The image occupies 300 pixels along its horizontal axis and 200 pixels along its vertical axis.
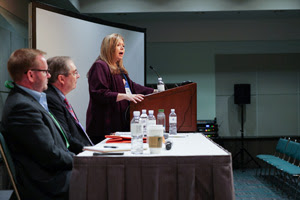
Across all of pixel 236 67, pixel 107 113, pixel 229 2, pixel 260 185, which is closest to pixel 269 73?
pixel 236 67

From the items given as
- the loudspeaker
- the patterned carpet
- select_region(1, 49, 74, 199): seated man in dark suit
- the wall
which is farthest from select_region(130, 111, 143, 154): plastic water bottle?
the loudspeaker

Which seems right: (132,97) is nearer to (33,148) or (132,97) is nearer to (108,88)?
(108,88)

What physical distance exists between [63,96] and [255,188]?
4.14m

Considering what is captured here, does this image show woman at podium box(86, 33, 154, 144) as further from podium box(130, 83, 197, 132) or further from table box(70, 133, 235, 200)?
table box(70, 133, 235, 200)

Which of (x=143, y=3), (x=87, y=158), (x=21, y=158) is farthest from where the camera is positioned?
(x=143, y=3)

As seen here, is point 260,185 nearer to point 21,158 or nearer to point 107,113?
point 107,113

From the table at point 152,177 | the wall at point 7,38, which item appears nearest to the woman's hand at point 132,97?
the table at point 152,177

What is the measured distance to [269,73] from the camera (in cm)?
757

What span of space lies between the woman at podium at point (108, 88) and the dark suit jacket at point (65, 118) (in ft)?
2.05

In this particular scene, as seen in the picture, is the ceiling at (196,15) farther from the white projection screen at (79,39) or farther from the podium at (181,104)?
the podium at (181,104)

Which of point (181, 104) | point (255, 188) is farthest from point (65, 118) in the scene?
point (255, 188)

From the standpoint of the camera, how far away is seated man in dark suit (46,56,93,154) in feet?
7.58

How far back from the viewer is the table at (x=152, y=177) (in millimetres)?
1626

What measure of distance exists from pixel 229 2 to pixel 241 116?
261 cm
